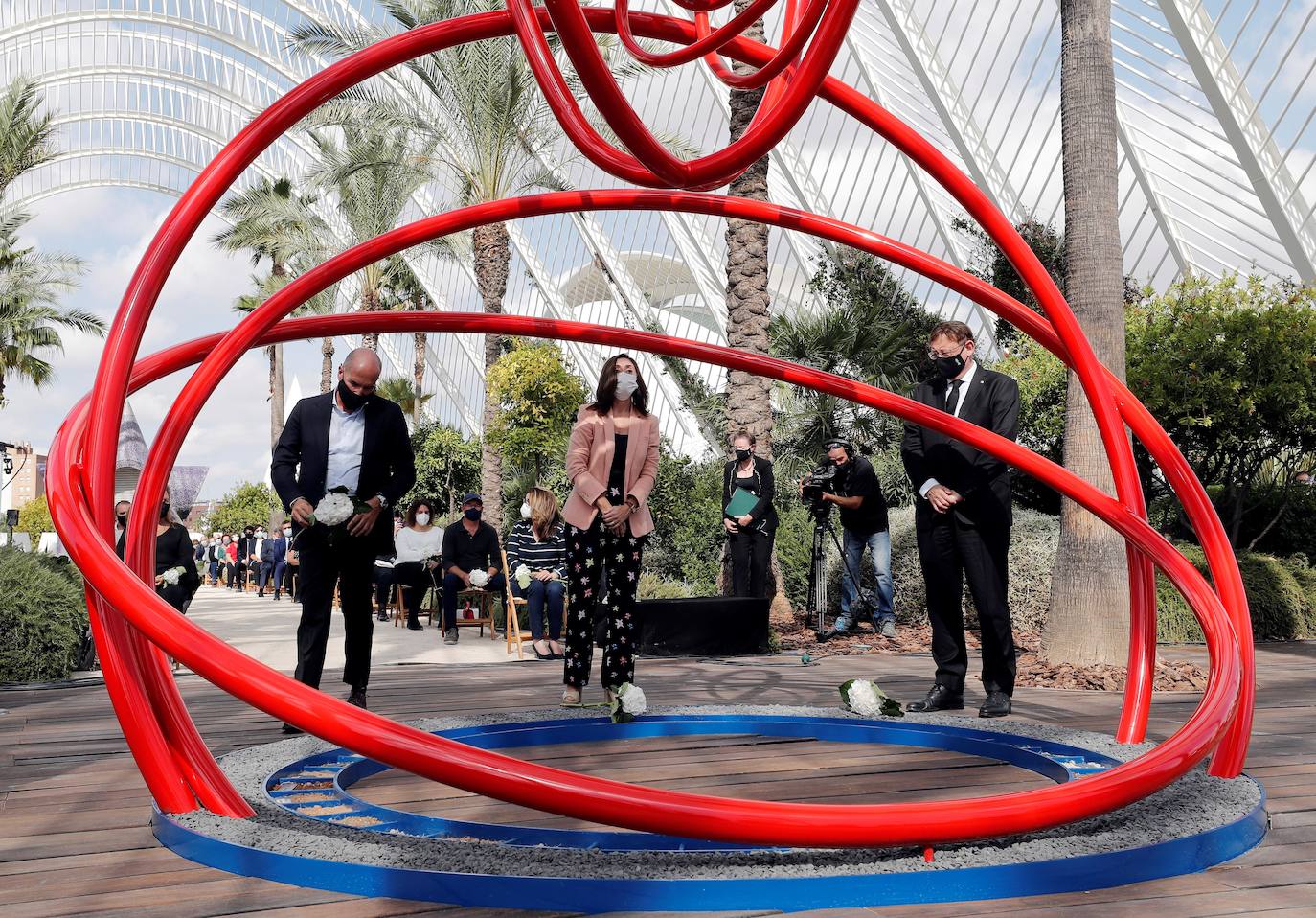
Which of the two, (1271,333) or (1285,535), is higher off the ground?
(1271,333)

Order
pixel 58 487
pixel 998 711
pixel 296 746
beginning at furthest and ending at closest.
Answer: pixel 998 711 → pixel 296 746 → pixel 58 487

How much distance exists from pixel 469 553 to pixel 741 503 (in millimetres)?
3349

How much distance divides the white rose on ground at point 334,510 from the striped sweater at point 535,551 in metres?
5.20

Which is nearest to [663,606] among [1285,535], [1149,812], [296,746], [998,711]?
[998,711]

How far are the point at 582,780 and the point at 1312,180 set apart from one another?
1759 cm

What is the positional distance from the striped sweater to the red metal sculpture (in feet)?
18.0

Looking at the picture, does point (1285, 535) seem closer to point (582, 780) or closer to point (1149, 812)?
point (1149, 812)

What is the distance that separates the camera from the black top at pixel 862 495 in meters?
10.8

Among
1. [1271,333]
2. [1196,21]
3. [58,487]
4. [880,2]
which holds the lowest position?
[58,487]

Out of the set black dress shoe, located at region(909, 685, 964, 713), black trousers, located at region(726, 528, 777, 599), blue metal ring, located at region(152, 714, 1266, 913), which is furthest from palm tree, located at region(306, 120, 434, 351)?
blue metal ring, located at region(152, 714, 1266, 913)

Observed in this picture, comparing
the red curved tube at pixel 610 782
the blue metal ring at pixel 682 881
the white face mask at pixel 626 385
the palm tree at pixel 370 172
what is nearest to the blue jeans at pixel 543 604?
the white face mask at pixel 626 385

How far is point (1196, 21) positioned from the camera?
1719 centimetres

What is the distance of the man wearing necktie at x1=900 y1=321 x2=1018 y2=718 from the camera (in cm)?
580

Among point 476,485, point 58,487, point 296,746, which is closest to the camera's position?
point 58,487
